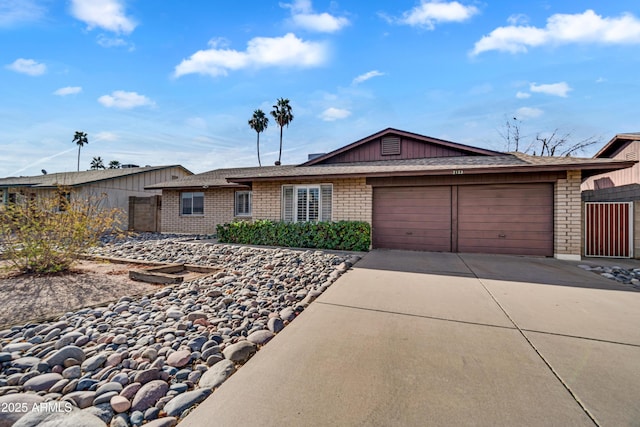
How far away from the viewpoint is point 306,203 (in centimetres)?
938

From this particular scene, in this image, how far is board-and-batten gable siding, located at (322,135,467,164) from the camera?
34.6ft

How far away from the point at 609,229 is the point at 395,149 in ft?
22.6

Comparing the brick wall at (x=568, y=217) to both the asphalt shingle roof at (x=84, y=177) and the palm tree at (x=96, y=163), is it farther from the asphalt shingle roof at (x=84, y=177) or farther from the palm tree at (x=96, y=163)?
the palm tree at (x=96, y=163)

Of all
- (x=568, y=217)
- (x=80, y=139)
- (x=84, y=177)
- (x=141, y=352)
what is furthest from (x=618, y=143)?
(x=80, y=139)

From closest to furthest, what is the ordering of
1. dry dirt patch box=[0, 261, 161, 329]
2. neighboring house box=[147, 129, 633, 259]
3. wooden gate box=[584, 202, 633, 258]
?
dry dirt patch box=[0, 261, 161, 329]
neighboring house box=[147, 129, 633, 259]
wooden gate box=[584, 202, 633, 258]

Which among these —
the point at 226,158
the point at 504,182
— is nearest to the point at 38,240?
the point at 504,182

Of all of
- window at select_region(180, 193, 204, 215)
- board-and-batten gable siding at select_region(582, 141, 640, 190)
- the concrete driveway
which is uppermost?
board-and-batten gable siding at select_region(582, 141, 640, 190)

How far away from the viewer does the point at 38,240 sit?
4.70 m

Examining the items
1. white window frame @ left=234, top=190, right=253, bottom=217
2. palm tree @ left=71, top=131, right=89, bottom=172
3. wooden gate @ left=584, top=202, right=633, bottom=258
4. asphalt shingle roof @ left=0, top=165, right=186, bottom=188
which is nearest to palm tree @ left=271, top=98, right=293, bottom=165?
asphalt shingle roof @ left=0, top=165, right=186, bottom=188

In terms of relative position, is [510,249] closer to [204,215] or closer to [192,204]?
[204,215]

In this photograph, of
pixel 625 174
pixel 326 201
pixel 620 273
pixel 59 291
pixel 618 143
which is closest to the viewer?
pixel 59 291

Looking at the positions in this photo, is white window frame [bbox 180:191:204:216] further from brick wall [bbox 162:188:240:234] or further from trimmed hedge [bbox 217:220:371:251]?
trimmed hedge [bbox 217:220:371:251]

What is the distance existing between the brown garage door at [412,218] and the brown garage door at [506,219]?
0.46m

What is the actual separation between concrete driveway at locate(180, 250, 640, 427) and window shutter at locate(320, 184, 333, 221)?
5.33 m
